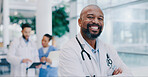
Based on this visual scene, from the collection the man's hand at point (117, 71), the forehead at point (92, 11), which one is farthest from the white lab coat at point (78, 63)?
the forehead at point (92, 11)

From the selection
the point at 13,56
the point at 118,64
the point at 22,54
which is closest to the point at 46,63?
the point at 22,54

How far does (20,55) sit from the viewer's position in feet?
12.4

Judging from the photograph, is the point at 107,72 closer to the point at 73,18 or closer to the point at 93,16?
the point at 93,16

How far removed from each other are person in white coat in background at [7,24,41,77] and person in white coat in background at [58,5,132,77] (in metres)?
2.27

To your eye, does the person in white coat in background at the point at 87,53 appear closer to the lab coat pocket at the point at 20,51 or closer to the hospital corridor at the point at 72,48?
the hospital corridor at the point at 72,48

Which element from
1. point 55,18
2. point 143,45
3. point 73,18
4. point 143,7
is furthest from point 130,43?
point 73,18

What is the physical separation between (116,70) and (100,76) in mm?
206

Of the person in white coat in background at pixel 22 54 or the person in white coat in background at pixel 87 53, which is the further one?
the person in white coat in background at pixel 22 54

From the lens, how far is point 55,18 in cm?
861

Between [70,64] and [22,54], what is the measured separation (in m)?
2.55

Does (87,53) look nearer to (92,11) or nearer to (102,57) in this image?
(102,57)

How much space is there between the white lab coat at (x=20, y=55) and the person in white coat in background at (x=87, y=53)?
2.38m

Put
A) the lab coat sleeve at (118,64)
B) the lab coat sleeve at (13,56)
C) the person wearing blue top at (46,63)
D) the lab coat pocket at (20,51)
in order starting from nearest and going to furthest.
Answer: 1. the lab coat sleeve at (118,64)
2. the lab coat sleeve at (13,56)
3. the lab coat pocket at (20,51)
4. the person wearing blue top at (46,63)

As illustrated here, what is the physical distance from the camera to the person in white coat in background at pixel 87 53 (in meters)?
1.43
